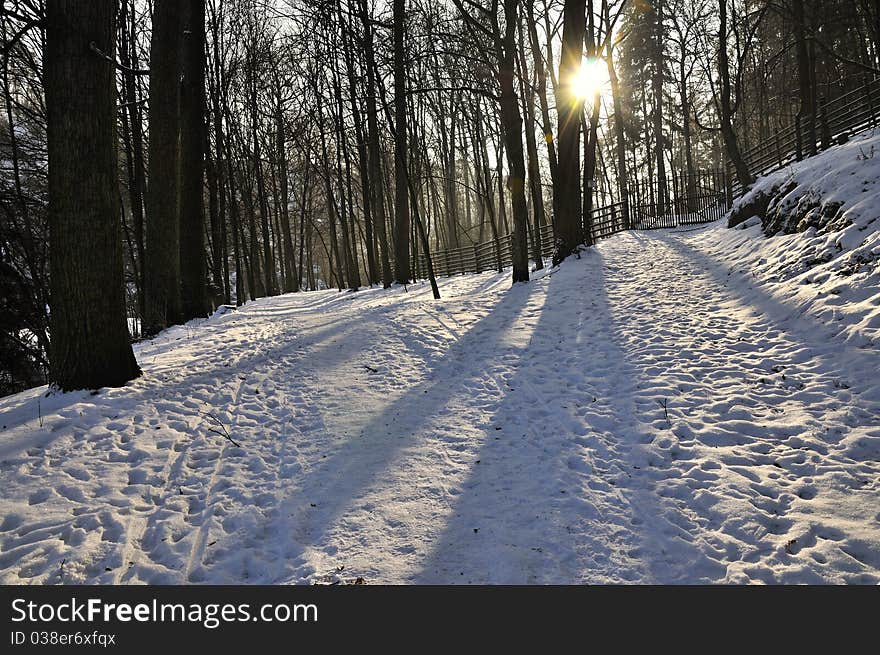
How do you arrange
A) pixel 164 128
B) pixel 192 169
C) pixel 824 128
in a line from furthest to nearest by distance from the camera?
pixel 824 128
pixel 192 169
pixel 164 128

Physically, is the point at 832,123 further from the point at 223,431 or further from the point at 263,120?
the point at 263,120

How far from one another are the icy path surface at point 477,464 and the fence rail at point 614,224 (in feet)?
44.7

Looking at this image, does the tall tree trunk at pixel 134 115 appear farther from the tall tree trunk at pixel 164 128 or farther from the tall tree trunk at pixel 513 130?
the tall tree trunk at pixel 513 130

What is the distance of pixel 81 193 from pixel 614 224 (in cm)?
1942

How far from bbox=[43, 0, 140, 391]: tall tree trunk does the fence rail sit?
50.3 ft

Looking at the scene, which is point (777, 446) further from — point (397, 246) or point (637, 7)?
point (637, 7)

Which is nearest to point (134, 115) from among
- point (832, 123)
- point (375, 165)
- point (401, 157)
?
point (375, 165)

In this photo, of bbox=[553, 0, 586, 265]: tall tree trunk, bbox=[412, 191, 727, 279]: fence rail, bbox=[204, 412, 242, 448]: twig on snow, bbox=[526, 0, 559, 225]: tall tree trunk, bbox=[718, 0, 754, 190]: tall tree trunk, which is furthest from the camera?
bbox=[412, 191, 727, 279]: fence rail

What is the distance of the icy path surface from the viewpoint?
3002 mm

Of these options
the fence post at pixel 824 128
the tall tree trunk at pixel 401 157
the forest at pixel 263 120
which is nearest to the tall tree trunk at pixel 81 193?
the forest at pixel 263 120

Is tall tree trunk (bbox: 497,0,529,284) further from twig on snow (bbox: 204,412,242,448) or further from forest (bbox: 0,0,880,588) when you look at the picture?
twig on snow (bbox: 204,412,242,448)

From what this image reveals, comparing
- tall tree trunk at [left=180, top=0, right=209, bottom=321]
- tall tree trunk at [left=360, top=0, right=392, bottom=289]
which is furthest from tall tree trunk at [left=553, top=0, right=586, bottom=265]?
tall tree trunk at [left=180, top=0, right=209, bottom=321]

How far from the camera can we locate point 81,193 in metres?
4.79
